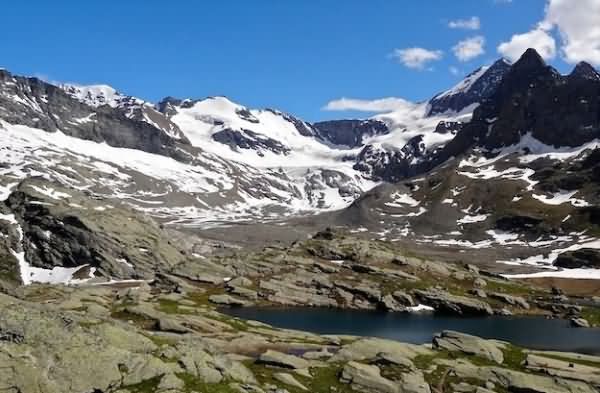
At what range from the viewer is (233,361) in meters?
42.7

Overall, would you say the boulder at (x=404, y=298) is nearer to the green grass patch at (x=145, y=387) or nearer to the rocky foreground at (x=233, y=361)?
the rocky foreground at (x=233, y=361)

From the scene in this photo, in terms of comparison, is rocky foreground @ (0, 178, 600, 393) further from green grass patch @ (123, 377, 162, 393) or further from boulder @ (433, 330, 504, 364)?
boulder @ (433, 330, 504, 364)

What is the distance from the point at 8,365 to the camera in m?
30.7

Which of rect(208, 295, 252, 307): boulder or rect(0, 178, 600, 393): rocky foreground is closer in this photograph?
rect(0, 178, 600, 393): rocky foreground

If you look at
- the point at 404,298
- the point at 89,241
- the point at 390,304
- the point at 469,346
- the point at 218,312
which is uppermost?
the point at 469,346

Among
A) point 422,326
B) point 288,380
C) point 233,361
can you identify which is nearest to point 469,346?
point 288,380

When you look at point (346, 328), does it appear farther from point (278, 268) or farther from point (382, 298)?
point (278, 268)

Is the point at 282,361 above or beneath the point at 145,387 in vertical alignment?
beneath

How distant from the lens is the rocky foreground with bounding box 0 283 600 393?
107 ft

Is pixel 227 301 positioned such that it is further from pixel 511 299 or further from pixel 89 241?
pixel 511 299

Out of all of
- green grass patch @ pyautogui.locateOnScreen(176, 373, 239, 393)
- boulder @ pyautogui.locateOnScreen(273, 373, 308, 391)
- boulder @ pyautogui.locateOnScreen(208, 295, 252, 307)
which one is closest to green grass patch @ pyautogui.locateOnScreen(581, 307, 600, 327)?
boulder @ pyautogui.locateOnScreen(208, 295, 252, 307)

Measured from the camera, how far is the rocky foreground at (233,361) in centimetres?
3266

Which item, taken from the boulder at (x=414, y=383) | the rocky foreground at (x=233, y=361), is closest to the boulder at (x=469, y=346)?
the rocky foreground at (x=233, y=361)

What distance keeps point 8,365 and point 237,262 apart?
141m
